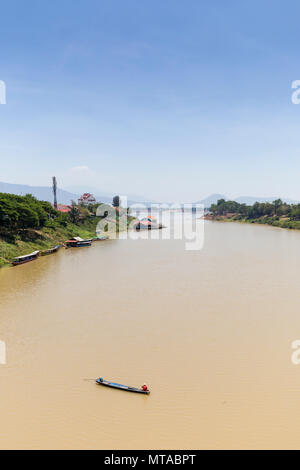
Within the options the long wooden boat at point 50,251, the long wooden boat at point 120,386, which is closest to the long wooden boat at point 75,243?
the long wooden boat at point 50,251

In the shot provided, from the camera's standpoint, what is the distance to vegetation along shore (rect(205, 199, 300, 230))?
78.4 metres

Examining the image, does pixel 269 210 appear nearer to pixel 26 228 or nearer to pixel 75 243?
pixel 75 243

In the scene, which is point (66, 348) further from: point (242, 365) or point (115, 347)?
point (242, 365)

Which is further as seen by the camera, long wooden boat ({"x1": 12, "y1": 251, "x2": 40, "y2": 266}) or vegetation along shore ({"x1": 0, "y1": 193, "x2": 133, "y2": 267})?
vegetation along shore ({"x1": 0, "y1": 193, "x2": 133, "y2": 267})

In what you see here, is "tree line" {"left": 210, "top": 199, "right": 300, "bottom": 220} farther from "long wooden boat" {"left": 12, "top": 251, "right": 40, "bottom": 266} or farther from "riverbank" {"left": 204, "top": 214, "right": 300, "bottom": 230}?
"long wooden boat" {"left": 12, "top": 251, "right": 40, "bottom": 266}

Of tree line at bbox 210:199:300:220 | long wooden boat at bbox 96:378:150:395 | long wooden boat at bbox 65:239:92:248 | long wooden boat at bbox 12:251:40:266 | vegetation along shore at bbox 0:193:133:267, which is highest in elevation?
tree line at bbox 210:199:300:220

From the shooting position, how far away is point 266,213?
94.8 m

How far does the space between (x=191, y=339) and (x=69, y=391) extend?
6298 mm

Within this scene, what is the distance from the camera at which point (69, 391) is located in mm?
9844

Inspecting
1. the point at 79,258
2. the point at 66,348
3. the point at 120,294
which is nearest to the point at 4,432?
the point at 66,348

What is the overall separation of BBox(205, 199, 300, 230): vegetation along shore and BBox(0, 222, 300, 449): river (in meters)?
62.9

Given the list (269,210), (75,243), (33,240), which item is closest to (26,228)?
(33,240)

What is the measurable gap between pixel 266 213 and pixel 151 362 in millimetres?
94248

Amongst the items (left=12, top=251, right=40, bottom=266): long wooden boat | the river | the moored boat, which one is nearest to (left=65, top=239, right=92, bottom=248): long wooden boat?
the moored boat
